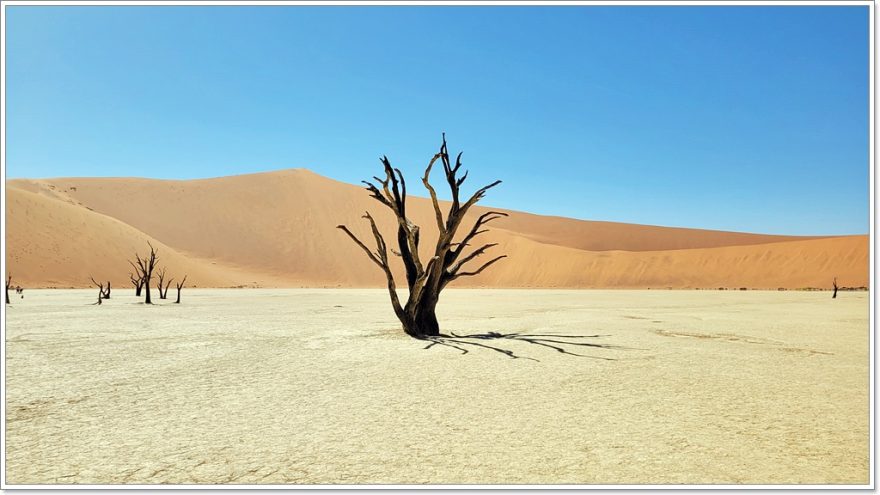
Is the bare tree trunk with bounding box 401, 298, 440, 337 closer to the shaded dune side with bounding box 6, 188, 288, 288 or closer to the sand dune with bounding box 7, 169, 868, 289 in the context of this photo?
the sand dune with bounding box 7, 169, 868, 289

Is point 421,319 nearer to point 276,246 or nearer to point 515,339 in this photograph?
point 515,339

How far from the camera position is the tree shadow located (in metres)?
10.9

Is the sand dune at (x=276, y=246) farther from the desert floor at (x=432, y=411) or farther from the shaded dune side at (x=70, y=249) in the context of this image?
the desert floor at (x=432, y=411)

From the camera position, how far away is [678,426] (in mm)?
5641

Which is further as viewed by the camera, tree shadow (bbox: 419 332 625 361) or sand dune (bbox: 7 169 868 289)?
sand dune (bbox: 7 169 868 289)

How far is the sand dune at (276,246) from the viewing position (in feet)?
188

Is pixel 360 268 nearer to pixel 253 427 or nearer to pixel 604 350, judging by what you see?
pixel 604 350

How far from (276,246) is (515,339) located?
7147 cm

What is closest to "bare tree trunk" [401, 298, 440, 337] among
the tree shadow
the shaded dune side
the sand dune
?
the tree shadow

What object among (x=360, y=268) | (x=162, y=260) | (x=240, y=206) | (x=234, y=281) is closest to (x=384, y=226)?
(x=360, y=268)

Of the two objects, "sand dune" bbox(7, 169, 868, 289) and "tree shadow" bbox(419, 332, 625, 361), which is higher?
"sand dune" bbox(7, 169, 868, 289)

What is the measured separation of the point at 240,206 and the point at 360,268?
964 inches

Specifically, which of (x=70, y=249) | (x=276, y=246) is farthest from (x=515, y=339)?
(x=276, y=246)

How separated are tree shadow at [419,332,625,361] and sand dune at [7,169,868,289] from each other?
159ft
